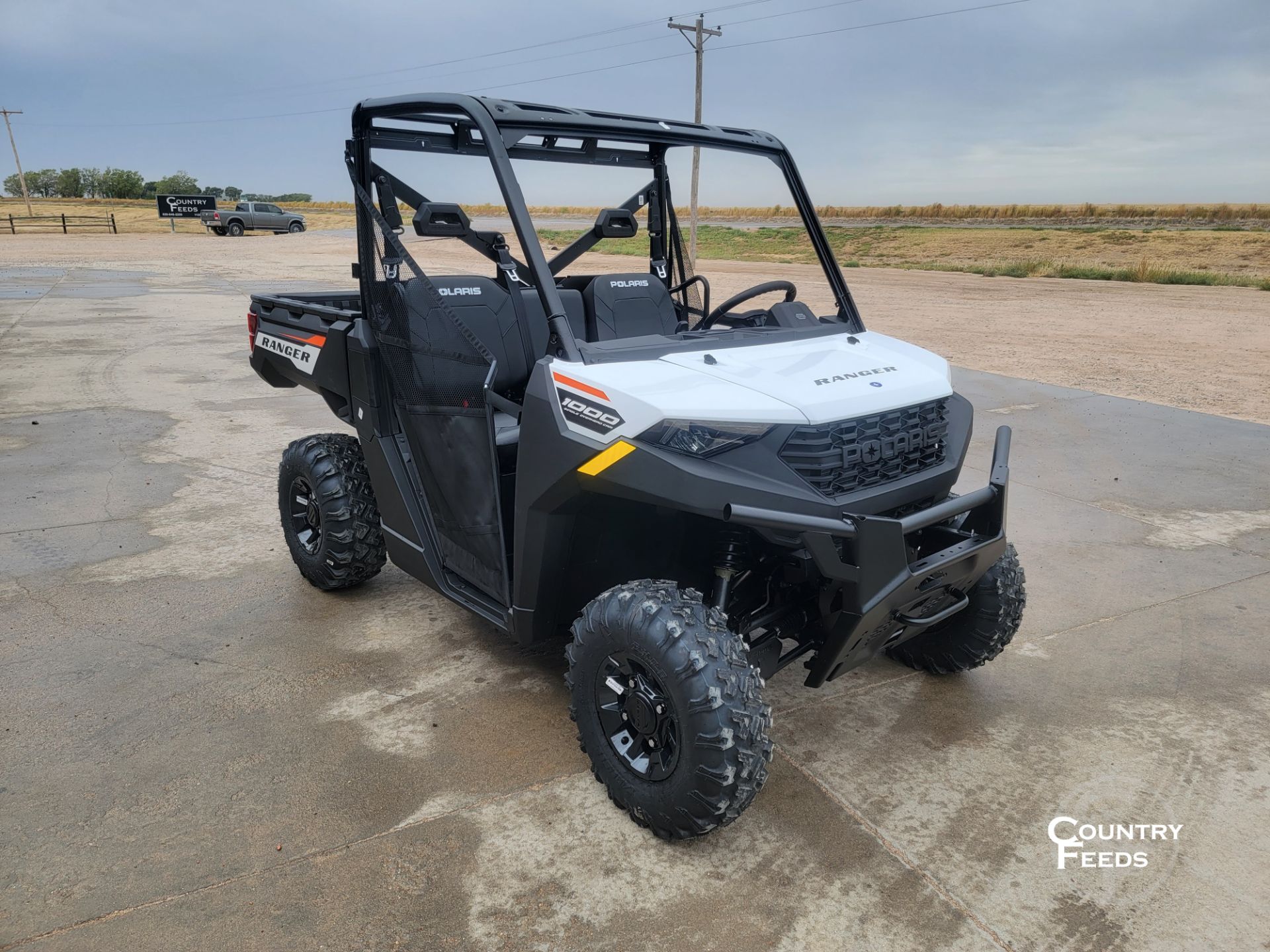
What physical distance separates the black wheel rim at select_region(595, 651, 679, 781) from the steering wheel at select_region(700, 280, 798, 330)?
1.40 metres

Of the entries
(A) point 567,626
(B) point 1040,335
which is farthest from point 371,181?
(B) point 1040,335

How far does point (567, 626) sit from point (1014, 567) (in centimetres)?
164

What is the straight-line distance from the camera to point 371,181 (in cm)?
354

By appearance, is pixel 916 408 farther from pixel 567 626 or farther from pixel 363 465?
pixel 363 465

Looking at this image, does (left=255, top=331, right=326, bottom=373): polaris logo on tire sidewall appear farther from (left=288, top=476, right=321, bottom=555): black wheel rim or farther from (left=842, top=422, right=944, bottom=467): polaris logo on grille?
(left=842, top=422, right=944, bottom=467): polaris logo on grille

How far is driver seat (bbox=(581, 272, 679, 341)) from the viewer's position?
11.7 ft

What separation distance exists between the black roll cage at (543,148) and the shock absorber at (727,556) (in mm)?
693

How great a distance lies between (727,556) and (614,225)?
1.45 metres

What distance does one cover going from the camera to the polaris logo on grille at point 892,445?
258 centimetres

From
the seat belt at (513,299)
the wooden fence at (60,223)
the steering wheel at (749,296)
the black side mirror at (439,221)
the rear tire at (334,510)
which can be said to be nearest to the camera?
the black side mirror at (439,221)

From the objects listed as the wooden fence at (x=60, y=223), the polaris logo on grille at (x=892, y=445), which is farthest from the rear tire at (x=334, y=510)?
the wooden fence at (x=60, y=223)

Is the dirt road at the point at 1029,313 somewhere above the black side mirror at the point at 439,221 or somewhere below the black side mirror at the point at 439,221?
below

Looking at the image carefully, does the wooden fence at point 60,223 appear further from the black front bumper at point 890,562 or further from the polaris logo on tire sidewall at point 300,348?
the black front bumper at point 890,562

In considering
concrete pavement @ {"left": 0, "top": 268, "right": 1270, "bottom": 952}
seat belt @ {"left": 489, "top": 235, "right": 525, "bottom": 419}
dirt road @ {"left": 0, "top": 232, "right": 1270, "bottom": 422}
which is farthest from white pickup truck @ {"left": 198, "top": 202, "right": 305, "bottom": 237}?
seat belt @ {"left": 489, "top": 235, "right": 525, "bottom": 419}
